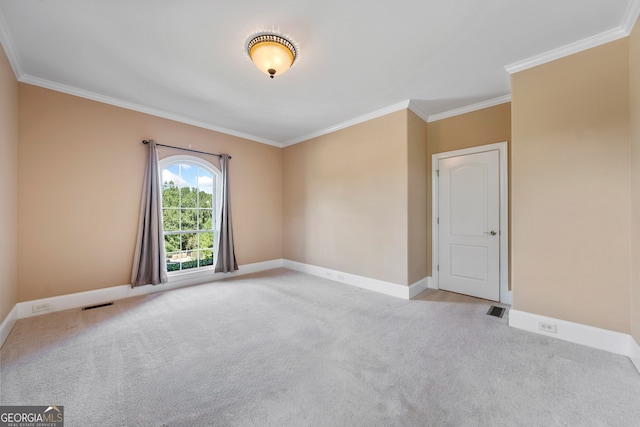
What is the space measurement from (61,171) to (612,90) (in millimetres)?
5996

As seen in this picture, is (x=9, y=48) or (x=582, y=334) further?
(x=9, y=48)

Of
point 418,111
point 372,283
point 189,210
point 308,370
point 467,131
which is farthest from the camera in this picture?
point 189,210

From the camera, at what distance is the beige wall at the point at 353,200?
373 centimetres

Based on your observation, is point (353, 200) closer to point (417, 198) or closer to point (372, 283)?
point (417, 198)

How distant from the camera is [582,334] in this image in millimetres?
2303

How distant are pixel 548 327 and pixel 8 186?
223 inches

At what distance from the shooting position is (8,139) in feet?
8.39

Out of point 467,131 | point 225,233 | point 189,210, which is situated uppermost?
point 467,131

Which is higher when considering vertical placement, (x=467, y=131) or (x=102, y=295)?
(x=467, y=131)

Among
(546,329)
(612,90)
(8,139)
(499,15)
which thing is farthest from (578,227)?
(8,139)

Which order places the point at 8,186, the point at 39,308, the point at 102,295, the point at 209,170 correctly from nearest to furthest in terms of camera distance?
the point at 8,186
the point at 39,308
the point at 102,295
the point at 209,170

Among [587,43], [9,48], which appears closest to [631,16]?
[587,43]

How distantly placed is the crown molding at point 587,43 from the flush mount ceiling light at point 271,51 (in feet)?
7.69

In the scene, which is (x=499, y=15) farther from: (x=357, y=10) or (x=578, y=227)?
(x=578, y=227)
